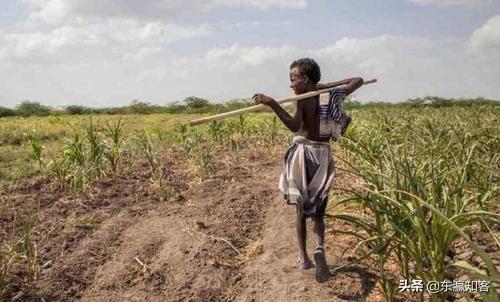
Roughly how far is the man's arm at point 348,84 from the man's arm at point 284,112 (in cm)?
38

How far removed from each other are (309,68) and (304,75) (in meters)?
0.05

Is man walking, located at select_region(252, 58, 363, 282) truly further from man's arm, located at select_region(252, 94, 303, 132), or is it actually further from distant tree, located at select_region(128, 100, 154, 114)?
distant tree, located at select_region(128, 100, 154, 114)

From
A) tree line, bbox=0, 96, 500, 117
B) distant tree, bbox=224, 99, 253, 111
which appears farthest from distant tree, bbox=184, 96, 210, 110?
distant tree, bbox=224, 99, 253, 111

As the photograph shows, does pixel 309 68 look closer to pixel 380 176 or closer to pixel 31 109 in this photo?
pixel 380 176

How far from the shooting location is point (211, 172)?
6.13m

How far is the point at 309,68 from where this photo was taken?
3.14 metres

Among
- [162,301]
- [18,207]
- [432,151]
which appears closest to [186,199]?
[18,207]

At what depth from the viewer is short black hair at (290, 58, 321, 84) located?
3145 millimetres

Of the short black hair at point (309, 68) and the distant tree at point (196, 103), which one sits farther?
the distant tree at point (196, 103)

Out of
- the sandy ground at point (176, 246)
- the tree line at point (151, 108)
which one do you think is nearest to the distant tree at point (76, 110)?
the tree line at point (151, 108)

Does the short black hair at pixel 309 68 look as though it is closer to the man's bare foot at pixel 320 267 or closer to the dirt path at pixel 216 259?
the man's bare foot at pixel 320 267

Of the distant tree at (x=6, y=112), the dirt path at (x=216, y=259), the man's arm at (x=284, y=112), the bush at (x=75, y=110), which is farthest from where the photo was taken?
the bush at (x=75, y=110)

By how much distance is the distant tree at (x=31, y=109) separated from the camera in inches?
968

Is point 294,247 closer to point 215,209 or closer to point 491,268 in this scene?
point 215,209
